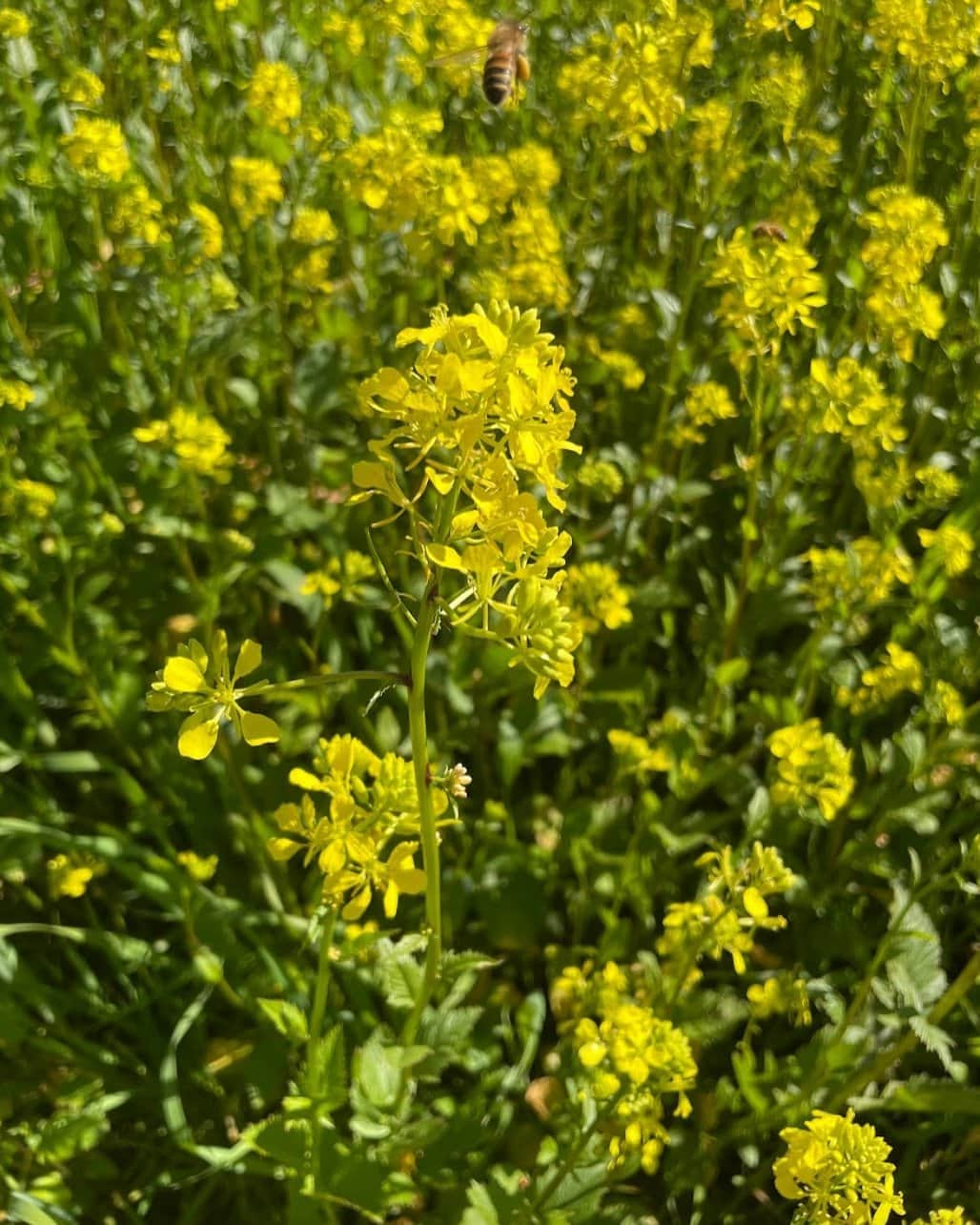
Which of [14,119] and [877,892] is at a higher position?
[14,119]

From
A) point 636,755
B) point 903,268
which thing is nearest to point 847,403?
point 903,268

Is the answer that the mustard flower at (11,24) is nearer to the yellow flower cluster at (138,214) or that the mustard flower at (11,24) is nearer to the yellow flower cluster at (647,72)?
the yellow flower cluster at (138,214)

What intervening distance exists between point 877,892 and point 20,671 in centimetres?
279

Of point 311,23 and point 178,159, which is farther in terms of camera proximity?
point 178,159

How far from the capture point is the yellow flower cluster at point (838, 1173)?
1812mm

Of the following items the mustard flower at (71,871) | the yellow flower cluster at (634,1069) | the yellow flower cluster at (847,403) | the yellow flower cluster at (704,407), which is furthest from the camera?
the yellow flower cluster at (704,407)

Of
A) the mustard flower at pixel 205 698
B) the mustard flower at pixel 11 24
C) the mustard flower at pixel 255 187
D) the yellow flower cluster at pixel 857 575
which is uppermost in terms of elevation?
the mustard flower at pixel 11 24

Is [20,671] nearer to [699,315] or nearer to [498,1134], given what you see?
[498,1134]

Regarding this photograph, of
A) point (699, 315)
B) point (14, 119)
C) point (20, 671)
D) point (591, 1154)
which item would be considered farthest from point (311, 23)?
point (591, 1154)

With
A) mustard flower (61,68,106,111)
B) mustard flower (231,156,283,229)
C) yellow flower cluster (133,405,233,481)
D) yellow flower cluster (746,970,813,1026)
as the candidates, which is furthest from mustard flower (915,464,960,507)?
mustard flower (61,68,106,111)

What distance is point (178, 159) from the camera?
15.7 ft

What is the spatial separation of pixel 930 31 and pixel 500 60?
1470 mm

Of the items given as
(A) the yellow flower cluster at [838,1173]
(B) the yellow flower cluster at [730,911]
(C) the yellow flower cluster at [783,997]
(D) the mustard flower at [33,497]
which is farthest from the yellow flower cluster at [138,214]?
(A) the yellow flower cluster at [838,1173]

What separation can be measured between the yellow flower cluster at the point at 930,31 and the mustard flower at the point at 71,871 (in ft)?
12.1
